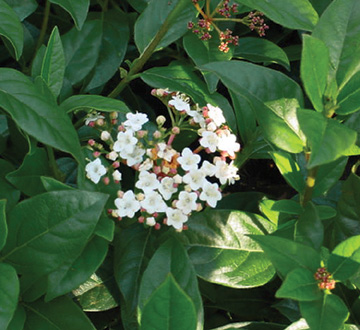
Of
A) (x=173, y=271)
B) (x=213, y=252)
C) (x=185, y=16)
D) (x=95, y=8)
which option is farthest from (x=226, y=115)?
(x=95, y=8)

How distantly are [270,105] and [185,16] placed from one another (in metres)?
0.52

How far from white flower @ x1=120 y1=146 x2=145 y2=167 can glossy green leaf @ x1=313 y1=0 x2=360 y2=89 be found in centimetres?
48

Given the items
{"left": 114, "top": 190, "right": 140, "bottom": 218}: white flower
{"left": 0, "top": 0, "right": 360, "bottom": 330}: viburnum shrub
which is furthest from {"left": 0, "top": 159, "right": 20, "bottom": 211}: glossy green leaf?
{"left": 114, "top": 190, "right": 140, "bottom": 218}: white flower

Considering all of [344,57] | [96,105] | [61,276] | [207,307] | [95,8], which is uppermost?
[344,57]

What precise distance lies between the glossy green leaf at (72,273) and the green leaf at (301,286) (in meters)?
0.43

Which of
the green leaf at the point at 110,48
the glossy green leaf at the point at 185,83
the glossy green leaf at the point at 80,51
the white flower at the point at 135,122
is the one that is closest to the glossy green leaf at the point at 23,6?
the glossy green leaf at the point at 80,51

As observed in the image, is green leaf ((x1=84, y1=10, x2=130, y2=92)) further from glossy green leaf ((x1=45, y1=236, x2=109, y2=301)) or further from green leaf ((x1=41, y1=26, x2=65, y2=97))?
glossy green leaf ((x1=45, y1=236, x2=109, y2=301))

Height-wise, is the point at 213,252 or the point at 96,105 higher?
the point at 96,105

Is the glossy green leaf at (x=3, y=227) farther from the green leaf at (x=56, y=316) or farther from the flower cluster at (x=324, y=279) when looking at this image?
the flower cluster at (x=324, y=279)

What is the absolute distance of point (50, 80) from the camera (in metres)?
1.45

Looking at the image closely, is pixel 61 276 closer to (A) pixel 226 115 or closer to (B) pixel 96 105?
(B) pixel 96 105

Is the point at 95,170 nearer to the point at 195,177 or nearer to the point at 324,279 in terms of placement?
the point at 195,177

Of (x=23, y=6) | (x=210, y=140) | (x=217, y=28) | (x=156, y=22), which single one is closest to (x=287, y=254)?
(x=210, y=140)

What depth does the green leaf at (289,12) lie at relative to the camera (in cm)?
134
